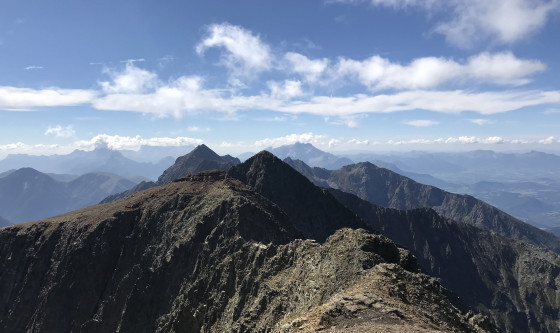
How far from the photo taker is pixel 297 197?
140 m

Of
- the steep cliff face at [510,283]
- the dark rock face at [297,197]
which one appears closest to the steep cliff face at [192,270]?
the dark rock face at [297,197]

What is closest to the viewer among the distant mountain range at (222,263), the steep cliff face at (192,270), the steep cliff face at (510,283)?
the distant mountain range at (222,263)

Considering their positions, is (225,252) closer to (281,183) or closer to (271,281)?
(271,281)

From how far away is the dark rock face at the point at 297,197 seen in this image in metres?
132

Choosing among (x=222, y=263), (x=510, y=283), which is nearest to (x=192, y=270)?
(x=222, y=263)

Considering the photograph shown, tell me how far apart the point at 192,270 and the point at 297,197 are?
7206 cm

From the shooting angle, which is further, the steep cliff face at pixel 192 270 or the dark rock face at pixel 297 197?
the dark rock face at pixel 297 197

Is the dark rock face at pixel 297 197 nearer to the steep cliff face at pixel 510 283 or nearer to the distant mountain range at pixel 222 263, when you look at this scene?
the distant mountain range at pixel 222 263

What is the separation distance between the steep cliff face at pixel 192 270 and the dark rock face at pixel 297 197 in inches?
1419

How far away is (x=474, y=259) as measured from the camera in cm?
19738

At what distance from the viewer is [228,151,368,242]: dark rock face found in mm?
132500

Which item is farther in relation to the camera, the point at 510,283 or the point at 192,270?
the point at 510,283

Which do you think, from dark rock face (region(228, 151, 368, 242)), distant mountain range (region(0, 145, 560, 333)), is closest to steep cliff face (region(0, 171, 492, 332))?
distant mountain range (region(0, 145, 560, 333))

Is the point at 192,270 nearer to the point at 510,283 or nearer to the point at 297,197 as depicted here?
the point at 297,197
